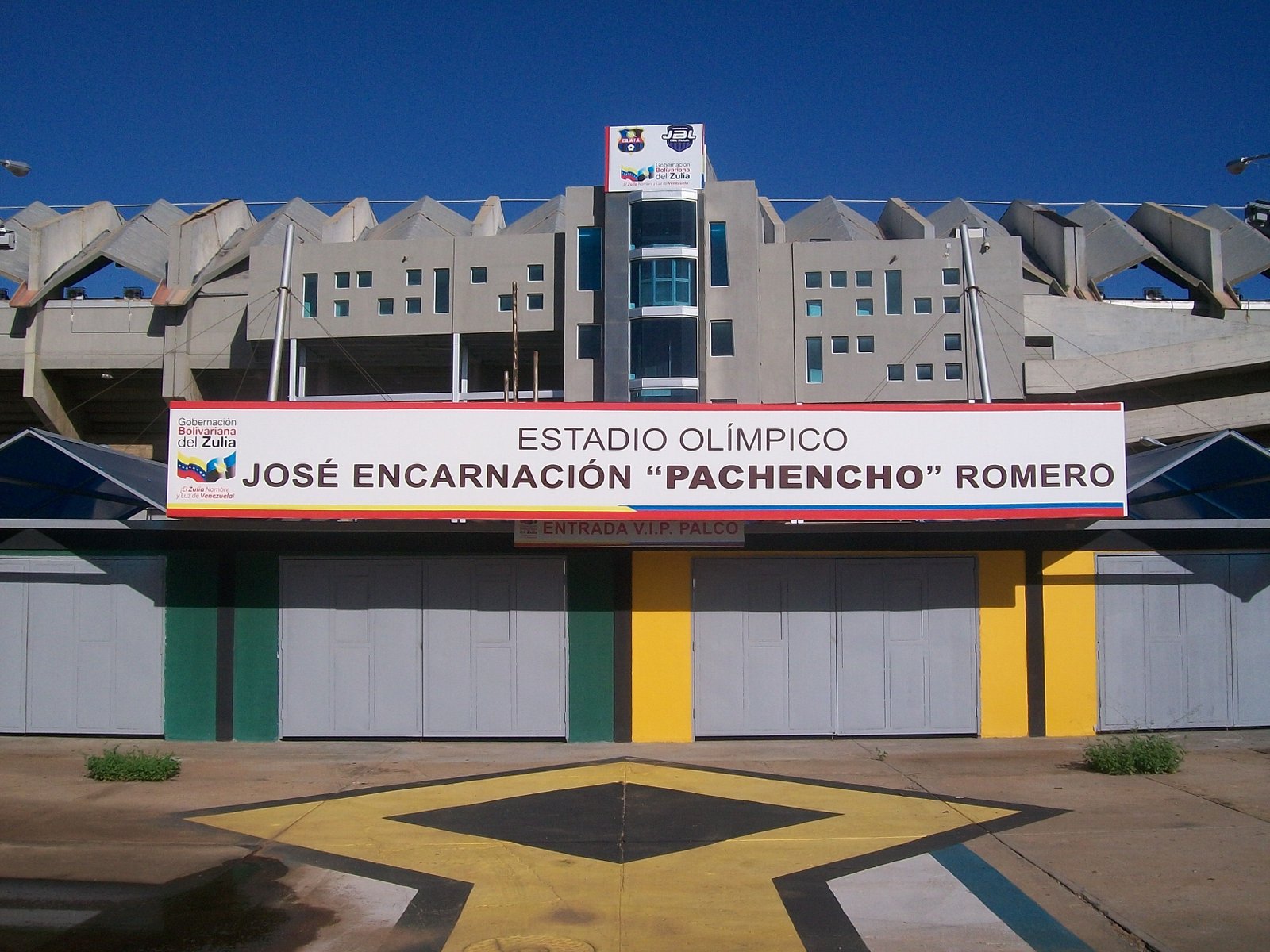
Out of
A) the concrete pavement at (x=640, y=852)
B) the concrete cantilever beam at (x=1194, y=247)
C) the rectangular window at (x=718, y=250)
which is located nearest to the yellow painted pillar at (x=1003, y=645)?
the concrete pavement at (x=640, y=852)

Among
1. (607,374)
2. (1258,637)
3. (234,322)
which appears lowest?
(1258,637)

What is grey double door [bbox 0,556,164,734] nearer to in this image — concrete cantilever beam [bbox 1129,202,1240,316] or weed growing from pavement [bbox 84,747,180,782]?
weed growing from pavement [bbox 84,747,180,782]

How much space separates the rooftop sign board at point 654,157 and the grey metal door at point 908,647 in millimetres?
43997

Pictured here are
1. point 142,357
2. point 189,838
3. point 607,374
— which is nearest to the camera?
point 189,838

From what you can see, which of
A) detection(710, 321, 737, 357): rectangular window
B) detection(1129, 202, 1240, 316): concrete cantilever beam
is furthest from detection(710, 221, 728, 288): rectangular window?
detection(1129, 202, 1240, 316): concrete cantilever beam

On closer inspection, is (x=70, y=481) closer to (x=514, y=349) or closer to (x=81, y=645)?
(x=81, y=645)

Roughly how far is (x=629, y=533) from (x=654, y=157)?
1784 inches

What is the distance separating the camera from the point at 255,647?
13.5 metres

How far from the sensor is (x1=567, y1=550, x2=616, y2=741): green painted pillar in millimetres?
13211

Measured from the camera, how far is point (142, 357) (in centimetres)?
5684

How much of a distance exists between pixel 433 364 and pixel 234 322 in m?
11.8

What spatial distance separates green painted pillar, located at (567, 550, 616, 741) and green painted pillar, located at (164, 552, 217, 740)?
4865 mm

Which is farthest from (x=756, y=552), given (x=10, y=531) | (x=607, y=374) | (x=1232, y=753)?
(x=607, y=374)

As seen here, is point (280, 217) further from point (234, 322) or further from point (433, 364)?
point (433, 364)
